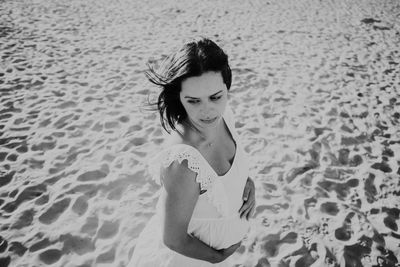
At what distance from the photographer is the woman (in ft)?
4.45

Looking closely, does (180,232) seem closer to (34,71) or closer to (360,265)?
(360,265)

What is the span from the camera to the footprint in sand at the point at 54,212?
2707mm

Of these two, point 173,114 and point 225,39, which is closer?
point 173,114

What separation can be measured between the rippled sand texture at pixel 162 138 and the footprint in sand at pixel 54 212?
0.04 feet

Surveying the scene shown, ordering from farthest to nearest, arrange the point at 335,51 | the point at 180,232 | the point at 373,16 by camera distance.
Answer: the point at 373,16
the point at 335,51
the point at 180,232

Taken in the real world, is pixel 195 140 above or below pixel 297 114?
above

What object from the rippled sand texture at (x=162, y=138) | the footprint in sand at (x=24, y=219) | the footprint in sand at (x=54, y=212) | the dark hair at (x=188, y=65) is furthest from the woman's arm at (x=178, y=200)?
the footprint in sand at (x=24, y=219)

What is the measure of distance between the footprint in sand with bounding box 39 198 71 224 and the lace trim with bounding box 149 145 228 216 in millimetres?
1817

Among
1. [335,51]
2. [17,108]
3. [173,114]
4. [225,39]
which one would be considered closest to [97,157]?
[17,108]

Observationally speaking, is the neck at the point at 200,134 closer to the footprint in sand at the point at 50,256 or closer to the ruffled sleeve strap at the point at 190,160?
the ruffled sleeve strap at the point at 190,160

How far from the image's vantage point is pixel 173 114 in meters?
1.70

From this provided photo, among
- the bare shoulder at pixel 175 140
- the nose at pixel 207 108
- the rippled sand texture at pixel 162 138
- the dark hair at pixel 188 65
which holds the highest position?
the dark hair at pixel 188 65

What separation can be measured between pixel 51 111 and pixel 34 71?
150 centimetres

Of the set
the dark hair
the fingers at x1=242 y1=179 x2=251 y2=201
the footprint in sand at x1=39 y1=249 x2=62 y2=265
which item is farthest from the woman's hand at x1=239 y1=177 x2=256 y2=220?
the footprint in sand at x1=39 y1=249 x2=62 y2=265
